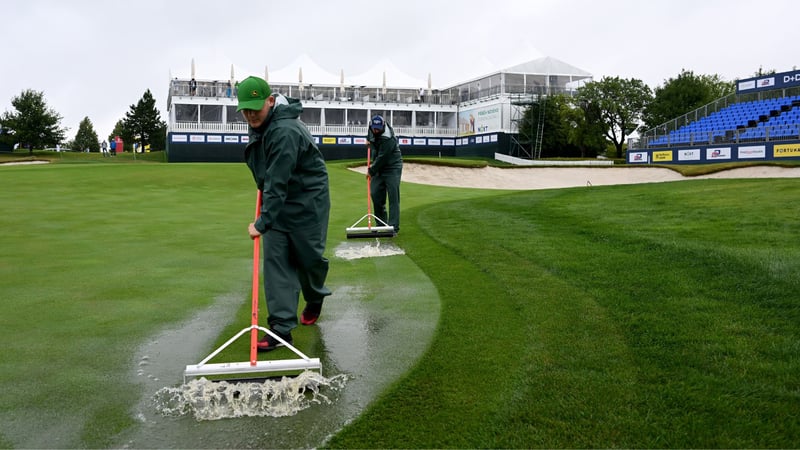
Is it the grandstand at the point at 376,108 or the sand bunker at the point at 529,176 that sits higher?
the grandstand at the point at 376,108

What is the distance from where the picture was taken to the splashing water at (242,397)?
13.2 ft

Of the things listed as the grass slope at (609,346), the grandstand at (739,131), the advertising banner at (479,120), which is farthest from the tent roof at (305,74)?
the grass slope at (609,346)

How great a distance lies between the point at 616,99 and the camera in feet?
198

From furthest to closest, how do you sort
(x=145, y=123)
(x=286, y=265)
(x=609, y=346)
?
(x=145, y=123)
(x=286, y=265)
(x=609, y=346)

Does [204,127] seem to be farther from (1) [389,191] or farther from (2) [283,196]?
(2) [283,196]

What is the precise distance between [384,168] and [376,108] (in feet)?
182

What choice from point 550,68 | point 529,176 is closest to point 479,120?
point 550,68

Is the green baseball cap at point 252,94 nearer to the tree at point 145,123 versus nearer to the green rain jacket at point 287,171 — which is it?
the green rain jacket at point 287,171

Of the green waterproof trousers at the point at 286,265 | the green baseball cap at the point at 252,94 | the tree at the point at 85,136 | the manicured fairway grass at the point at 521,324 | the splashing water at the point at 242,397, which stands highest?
the tree at the point at 85,136

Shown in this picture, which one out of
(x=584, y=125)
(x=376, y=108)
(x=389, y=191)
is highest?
(x=376, y=108)

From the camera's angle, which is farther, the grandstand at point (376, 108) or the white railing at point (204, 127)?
the grandstand at point (376, 108)

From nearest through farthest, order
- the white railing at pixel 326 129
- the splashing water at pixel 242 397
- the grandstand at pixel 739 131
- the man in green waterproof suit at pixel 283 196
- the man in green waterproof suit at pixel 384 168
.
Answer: the splashing water at pixel 242 397 < the man in green waterproof suit at pixel 283 196 < the man in green waterproof suit at pixel 384 168 < the grandstand at pixel 739 131 < the white railing at pixel 326 129

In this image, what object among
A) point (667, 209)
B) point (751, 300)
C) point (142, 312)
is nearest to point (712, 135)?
point (667, 209)

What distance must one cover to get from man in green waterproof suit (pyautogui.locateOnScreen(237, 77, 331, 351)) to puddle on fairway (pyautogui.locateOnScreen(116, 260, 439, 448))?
1.71ft
